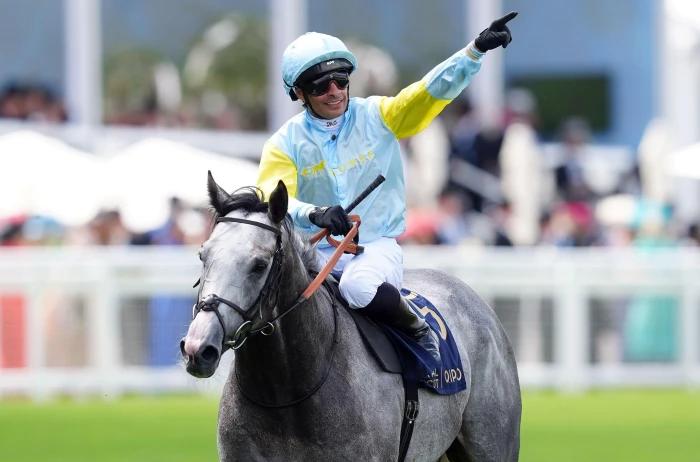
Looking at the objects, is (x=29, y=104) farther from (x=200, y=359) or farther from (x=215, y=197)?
(x=200, y=359)

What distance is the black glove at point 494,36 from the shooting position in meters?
6.01

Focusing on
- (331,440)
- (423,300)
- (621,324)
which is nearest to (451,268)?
(621,324)

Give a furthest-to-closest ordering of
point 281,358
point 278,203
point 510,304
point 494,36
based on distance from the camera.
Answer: point 510,304 < point 494,36 < point 281,358 < point 278,203

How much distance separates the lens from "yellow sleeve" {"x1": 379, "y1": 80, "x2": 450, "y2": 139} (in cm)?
615

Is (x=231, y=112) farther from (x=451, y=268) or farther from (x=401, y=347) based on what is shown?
(x=401, y=347)

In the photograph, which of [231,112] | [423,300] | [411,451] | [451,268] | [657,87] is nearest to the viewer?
[411,451]

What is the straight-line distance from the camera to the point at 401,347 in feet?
20.1

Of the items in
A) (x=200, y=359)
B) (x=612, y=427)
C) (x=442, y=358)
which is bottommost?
(x=612, y=427)

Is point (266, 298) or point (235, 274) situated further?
point (266, 298)

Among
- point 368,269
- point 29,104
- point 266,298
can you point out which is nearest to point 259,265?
point 266,298

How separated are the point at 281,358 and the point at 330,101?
1.05 m

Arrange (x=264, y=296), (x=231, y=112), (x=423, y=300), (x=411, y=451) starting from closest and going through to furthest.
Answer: (x=264, y=296), (x=411, y=451), (x=423, y=300), (x=231, y=112)

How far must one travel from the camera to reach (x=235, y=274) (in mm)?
5215

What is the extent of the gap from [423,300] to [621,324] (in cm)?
895
